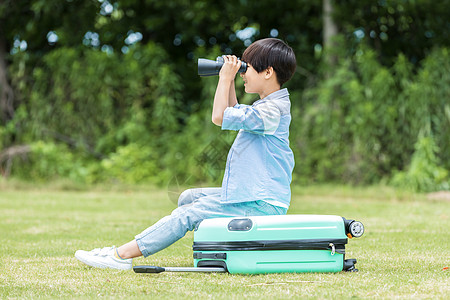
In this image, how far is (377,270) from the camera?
11.2 feet

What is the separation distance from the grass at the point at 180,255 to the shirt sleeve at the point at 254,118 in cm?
75

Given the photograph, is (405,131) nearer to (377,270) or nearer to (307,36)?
(307,36)

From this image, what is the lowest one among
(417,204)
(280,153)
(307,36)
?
(417,204)

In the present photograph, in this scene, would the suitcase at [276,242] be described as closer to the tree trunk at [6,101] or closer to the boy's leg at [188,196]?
the boy's leg at [188,196]

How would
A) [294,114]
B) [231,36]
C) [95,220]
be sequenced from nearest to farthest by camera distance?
[95,220] → [294,114] → [231,36]

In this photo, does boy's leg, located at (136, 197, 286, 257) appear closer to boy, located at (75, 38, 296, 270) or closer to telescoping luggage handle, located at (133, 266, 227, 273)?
boy, located at (75, 38, 296, 270)

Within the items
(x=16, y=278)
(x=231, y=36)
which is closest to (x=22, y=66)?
(x=231, y=36)

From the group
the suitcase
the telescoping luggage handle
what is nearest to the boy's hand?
the suitcase

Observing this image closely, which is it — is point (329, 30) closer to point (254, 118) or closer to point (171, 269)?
point (254, 118)

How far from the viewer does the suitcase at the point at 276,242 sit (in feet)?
10.5

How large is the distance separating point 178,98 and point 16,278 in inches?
336

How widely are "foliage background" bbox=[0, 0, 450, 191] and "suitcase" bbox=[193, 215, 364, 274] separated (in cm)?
574

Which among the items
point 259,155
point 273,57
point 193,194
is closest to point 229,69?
point 273,57

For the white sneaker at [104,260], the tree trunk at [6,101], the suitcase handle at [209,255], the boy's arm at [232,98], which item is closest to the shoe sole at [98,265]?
the white sneaker at [104,260]
